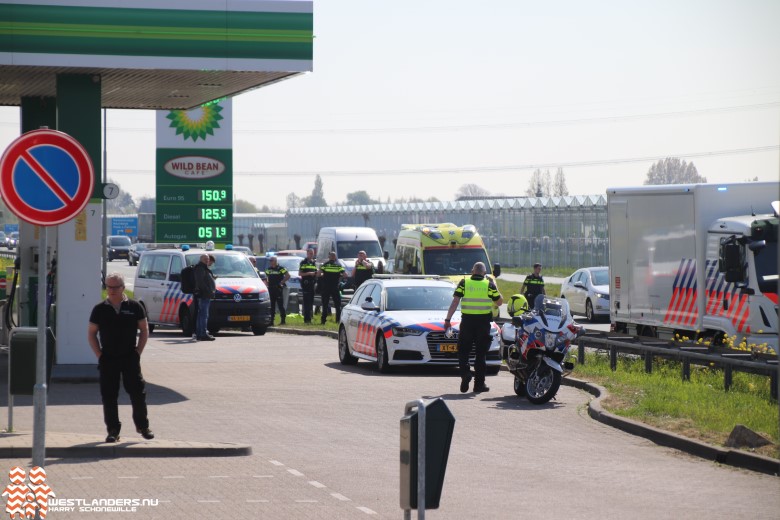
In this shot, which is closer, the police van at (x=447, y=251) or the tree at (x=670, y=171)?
the police van at (x=447, y=251)

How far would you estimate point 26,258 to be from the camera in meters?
22.8

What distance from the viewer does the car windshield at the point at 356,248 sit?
49.6 m

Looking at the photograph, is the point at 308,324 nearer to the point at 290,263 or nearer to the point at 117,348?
the point at 290,263

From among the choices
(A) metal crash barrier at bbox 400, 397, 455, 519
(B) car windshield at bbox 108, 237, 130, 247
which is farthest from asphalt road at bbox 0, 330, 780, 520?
(B) car windshield at bbox 108, 237, 130, 247

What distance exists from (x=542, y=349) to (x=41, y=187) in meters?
9.39

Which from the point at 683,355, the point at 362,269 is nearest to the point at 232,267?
the point at 362,269

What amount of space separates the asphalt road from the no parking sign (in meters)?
2.13

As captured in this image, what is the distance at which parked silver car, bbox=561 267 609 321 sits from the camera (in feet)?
119

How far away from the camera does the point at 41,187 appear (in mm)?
9383

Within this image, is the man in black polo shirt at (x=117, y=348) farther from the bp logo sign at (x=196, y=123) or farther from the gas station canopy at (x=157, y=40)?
the bp logo sign at (x=196, y=123)

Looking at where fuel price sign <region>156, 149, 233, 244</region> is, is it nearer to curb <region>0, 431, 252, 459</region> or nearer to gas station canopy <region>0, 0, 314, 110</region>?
gas station canopy <region>0, 0, 314, 110</region>

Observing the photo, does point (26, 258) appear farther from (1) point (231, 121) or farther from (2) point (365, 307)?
(1) point (231, 121)

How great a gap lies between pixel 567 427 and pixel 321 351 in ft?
39.2

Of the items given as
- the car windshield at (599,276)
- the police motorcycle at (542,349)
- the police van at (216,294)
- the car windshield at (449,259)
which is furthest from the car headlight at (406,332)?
the car windshield at (599,276)
